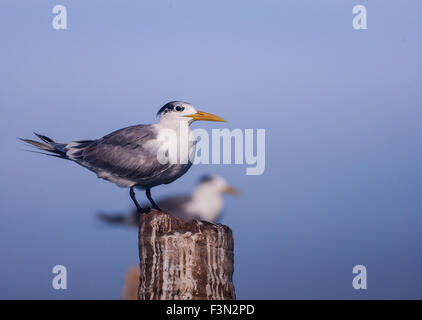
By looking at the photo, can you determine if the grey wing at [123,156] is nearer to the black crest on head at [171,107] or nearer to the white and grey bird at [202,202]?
the black crest on head at [171,107]

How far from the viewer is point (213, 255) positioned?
253 inches

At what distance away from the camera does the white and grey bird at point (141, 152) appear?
8.40 meters

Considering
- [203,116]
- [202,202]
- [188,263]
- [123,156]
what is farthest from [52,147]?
[188,263]

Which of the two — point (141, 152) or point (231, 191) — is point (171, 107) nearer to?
point (141, 152)

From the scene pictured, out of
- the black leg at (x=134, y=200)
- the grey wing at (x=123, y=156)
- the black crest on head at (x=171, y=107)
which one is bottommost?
the black leg at (x=134, y=200)

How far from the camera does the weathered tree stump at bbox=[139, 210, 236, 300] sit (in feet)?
20.7

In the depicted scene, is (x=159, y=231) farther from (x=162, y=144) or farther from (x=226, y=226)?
(x=162, y=144)

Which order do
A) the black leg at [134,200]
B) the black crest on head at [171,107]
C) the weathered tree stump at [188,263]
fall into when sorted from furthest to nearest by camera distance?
the black crest on head at [171,107] < the black leg at [134,200] < the weathered tree stump at [188,263]

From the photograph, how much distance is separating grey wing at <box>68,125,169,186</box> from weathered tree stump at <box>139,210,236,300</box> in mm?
1907

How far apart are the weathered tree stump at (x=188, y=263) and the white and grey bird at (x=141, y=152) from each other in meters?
1.84

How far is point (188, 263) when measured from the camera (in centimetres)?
633

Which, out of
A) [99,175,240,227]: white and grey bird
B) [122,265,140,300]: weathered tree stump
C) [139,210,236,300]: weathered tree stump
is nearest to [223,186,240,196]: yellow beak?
[99,175,240,227]: white and grey bird

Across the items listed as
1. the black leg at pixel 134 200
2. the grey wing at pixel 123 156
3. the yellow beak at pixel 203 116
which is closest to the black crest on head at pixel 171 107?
the yellow beak at pixel 203 116

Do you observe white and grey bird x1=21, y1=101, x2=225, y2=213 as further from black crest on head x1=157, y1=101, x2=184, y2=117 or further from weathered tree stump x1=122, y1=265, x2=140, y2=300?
weathered tree stump x1=122, y1=265, x2=140, y2=300
